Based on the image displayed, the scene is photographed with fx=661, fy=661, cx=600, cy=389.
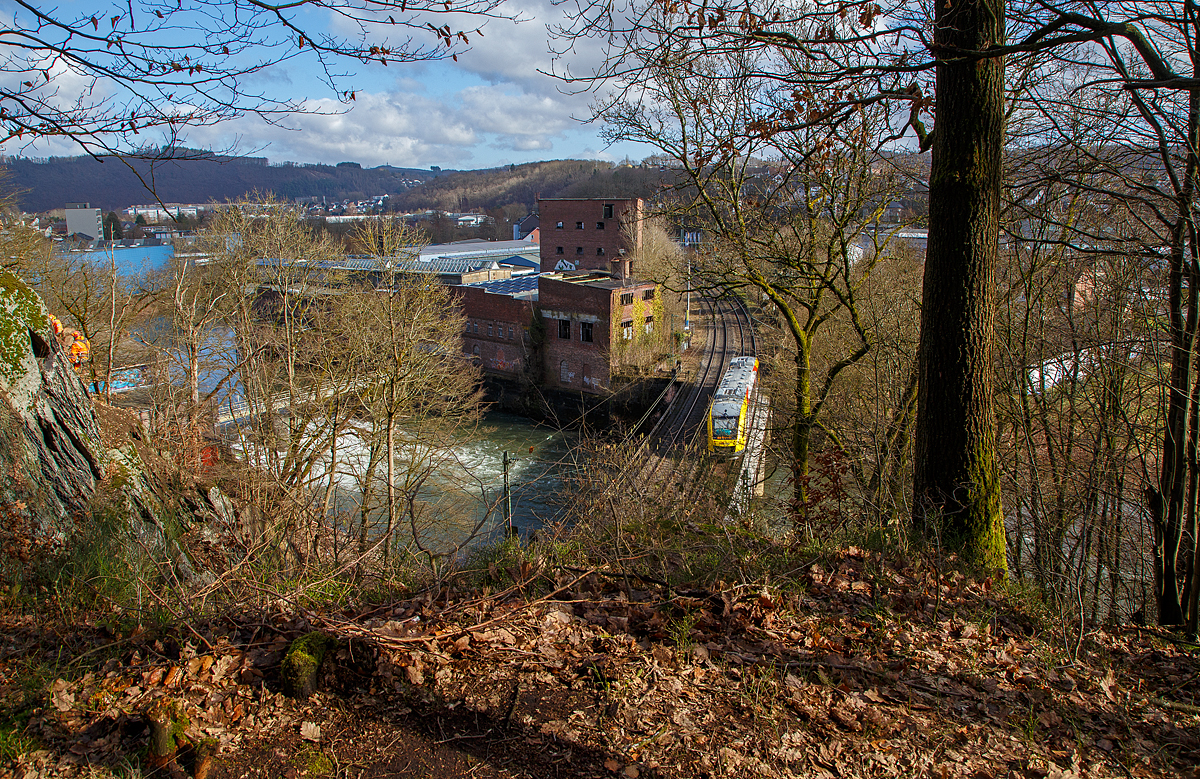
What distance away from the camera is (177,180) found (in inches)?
312

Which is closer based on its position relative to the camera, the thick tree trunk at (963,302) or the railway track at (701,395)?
the thick tree trunk at (963,302)

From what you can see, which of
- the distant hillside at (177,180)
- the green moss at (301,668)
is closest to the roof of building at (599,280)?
the distant hillside at (177,180)

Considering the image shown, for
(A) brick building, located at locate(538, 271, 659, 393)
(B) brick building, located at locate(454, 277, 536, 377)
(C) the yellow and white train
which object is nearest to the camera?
(C) the yellow and white train

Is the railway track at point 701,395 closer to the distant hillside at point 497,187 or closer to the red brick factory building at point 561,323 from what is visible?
the red brick factory building at point 561,323

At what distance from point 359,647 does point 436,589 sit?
83 cm

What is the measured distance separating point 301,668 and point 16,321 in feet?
13.2

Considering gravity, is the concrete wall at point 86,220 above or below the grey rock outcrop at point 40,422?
above

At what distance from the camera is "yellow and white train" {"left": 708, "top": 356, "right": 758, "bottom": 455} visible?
2222cm

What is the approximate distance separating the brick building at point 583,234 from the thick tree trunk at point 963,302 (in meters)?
41.4

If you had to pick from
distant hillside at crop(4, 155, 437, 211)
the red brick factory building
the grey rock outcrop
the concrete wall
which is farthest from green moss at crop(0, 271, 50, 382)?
the concrete wall

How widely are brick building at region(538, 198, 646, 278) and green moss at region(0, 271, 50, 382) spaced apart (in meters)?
41.9

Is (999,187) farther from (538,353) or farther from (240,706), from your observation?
(538,353)

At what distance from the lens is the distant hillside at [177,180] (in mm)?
4367

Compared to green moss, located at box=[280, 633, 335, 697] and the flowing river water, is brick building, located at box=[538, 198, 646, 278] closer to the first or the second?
the flowing river water
